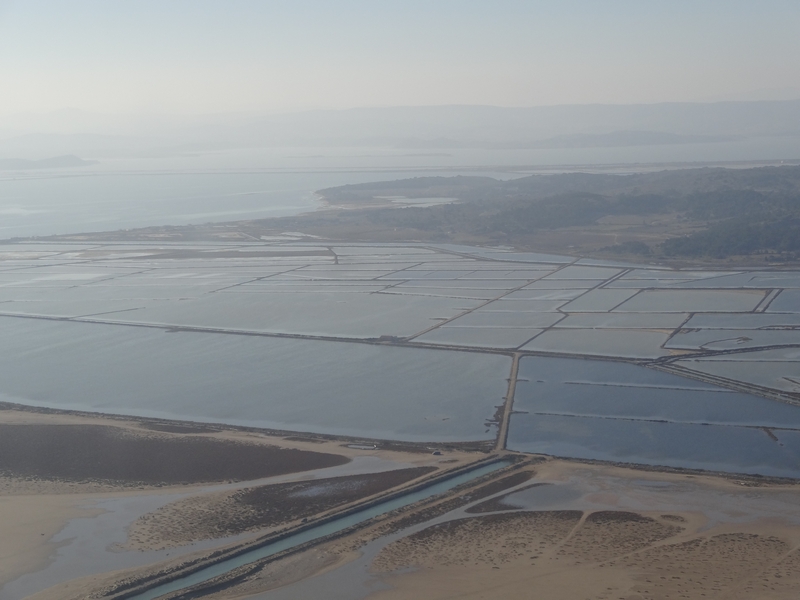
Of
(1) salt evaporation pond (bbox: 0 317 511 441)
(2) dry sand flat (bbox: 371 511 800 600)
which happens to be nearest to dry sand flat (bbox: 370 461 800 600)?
(2) dry sand flat (bbox: 371 511 800 600)

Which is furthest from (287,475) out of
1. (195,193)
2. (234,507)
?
(195,193)

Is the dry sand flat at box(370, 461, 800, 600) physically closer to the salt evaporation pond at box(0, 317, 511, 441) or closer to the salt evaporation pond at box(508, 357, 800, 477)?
the salt evaporation pond at box(508, 357, 800, 477)

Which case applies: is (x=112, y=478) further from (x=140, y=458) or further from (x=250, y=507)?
(x=250, y=507)

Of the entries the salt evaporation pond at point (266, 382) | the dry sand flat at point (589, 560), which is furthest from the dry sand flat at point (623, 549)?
the salt evaporation pond at point (266, 382)

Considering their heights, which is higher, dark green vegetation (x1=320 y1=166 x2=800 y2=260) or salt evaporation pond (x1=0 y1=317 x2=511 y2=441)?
dark green vegetation (x1=320 y1=166 x2=800 y2=260)

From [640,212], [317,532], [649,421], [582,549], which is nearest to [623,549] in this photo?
[582,549]

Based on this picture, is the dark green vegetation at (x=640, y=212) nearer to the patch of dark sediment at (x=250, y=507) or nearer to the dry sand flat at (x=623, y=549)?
the dry sand flat at (x=623, y=549)

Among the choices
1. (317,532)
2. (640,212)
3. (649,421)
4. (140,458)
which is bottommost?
(317,532)
